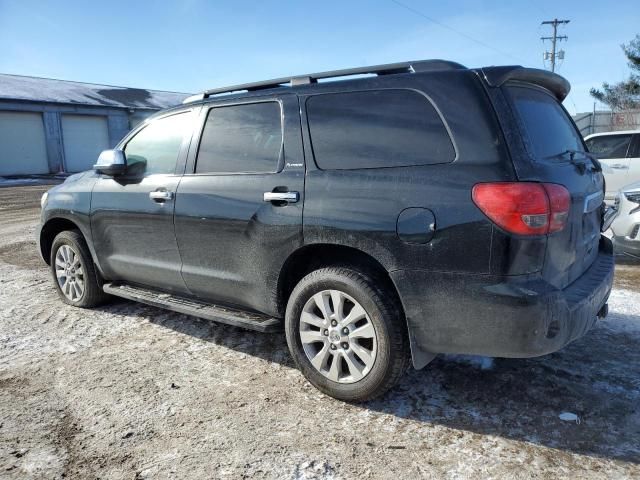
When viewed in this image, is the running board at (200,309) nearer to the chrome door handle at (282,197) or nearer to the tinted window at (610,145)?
the chrome door handle at (282,197)

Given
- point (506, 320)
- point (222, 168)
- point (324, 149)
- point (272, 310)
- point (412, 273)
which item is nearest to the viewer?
point (506, 320)

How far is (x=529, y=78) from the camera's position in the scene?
9.36 feet

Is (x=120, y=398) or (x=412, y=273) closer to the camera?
(x=412, y=273)

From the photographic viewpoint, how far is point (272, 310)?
3.25 metres

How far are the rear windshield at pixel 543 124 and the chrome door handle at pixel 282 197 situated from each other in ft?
4.24

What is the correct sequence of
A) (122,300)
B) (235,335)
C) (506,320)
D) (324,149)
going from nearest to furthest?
(506,320), (324,149), (235,335), (122,300)

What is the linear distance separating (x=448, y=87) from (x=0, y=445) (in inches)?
117

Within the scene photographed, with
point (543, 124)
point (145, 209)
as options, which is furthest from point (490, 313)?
point (145, 209)

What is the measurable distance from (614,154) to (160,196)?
9.04 m

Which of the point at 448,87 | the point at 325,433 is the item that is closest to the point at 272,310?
the point at 325,433

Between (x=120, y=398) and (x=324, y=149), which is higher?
(x=324, y=149)

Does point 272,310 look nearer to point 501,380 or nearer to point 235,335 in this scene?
point 235,335

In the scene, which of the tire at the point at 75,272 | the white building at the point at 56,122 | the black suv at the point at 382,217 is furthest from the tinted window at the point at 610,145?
the white building at the point at 56,122

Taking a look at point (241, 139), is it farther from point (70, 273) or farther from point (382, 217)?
point (70, 273)
